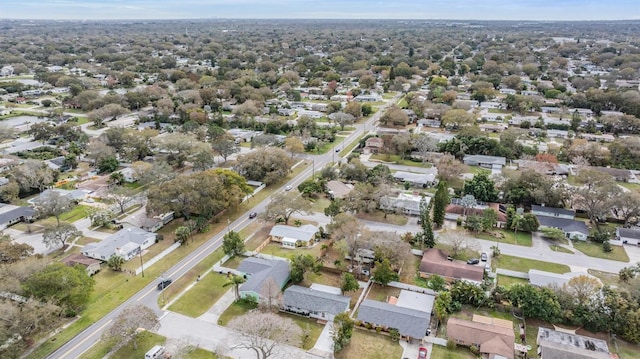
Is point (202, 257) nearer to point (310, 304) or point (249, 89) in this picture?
point (310, 304)

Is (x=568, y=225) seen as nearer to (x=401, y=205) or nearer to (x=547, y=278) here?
(x=547, y=278)

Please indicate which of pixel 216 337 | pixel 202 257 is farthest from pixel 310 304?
pixel 202 257

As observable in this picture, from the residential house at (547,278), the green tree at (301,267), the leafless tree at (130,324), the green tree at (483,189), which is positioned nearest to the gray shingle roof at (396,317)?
the green tree at (301,267)

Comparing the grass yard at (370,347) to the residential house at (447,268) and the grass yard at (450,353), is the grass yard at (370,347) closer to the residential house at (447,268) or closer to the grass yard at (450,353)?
the grass yard at (450,353)

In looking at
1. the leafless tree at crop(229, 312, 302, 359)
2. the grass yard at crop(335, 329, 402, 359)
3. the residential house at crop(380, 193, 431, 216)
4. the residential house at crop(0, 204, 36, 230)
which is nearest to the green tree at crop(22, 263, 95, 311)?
the leafless tree at crop(229, 312, 302, 359)

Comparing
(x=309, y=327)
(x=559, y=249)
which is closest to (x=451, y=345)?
(x=309, y=327)
